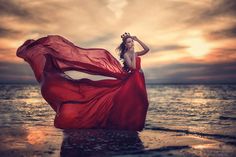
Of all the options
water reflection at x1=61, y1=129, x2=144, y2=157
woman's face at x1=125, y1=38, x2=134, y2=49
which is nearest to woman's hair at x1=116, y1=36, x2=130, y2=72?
woman's face at x1=125, y1=38, x2=134, y2=49

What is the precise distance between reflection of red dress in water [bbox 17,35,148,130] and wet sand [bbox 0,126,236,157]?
1.23ft

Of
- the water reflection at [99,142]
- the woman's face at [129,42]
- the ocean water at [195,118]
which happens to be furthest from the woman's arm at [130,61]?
the ocean water at [195,118]

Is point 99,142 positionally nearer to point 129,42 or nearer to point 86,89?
point 86,89

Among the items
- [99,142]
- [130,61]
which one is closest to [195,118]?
[130,61]

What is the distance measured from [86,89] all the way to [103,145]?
8.49ft

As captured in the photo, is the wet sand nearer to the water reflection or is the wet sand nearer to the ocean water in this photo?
the water reflection

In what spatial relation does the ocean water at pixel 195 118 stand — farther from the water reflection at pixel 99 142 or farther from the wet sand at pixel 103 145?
the water reflection at pixel 99 142

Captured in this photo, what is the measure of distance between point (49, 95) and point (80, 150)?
3.10 m

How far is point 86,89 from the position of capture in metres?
9.68

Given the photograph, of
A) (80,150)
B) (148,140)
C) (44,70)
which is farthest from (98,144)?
(44,70)

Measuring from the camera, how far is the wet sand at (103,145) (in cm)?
652

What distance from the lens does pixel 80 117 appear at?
368 inches

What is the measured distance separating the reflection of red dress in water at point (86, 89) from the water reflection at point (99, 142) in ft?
1.07

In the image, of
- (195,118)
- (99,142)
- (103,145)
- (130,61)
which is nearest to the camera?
(103,145)
